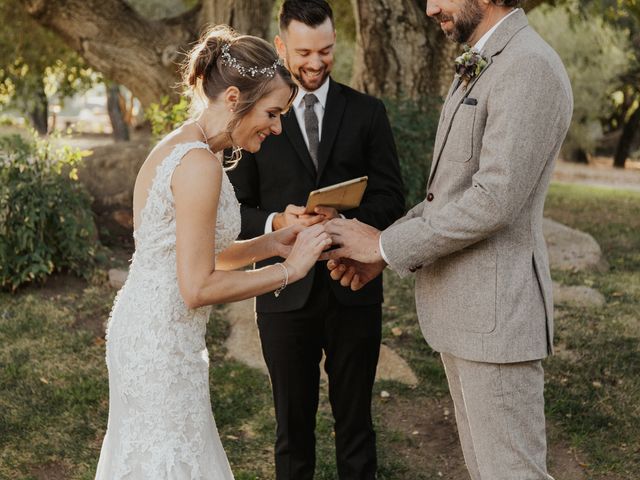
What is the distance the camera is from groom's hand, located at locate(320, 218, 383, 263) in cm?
322

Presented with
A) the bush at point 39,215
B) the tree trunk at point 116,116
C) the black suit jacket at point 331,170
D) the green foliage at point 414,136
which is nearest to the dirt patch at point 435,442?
the black suit jacket at point 331,170

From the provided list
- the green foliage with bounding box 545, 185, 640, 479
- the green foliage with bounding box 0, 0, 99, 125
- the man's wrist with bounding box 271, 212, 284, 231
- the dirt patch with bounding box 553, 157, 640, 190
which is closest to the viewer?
the man's wrist with bounding box 271, 212, 284, 231

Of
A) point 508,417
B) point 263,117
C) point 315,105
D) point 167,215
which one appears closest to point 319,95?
point 315,105

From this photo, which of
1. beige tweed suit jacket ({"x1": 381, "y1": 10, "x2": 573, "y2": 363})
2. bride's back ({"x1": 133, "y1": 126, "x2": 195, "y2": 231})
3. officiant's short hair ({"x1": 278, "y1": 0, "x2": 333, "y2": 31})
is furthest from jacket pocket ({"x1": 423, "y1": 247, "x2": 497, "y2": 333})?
officiant's short hair ({"x1": 278, "y1": 0, "x2": 333, "y2": 31})

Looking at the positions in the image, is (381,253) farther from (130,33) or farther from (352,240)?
(130,33)

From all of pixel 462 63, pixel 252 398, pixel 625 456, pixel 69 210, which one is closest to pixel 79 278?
pixel 69 210

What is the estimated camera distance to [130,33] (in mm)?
10117

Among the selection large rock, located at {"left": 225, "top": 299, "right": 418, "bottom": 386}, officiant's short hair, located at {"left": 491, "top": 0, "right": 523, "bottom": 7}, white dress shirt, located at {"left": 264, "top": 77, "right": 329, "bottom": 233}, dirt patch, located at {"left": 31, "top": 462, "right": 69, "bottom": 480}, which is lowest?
dirt patch, located at {"left": 31, "top": 462, "right": 69, "bottom": 480}

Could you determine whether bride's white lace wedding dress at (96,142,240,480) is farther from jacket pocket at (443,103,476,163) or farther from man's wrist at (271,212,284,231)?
jacket pocket at (443,103,476,163)

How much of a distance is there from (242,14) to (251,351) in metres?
5.04

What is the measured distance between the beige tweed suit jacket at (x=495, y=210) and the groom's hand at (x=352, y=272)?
14.8 inches

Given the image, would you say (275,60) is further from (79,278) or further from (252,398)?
(79,278)

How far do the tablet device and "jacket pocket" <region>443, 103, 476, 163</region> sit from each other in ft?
1.50

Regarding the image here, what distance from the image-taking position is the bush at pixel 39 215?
752 centimetres
